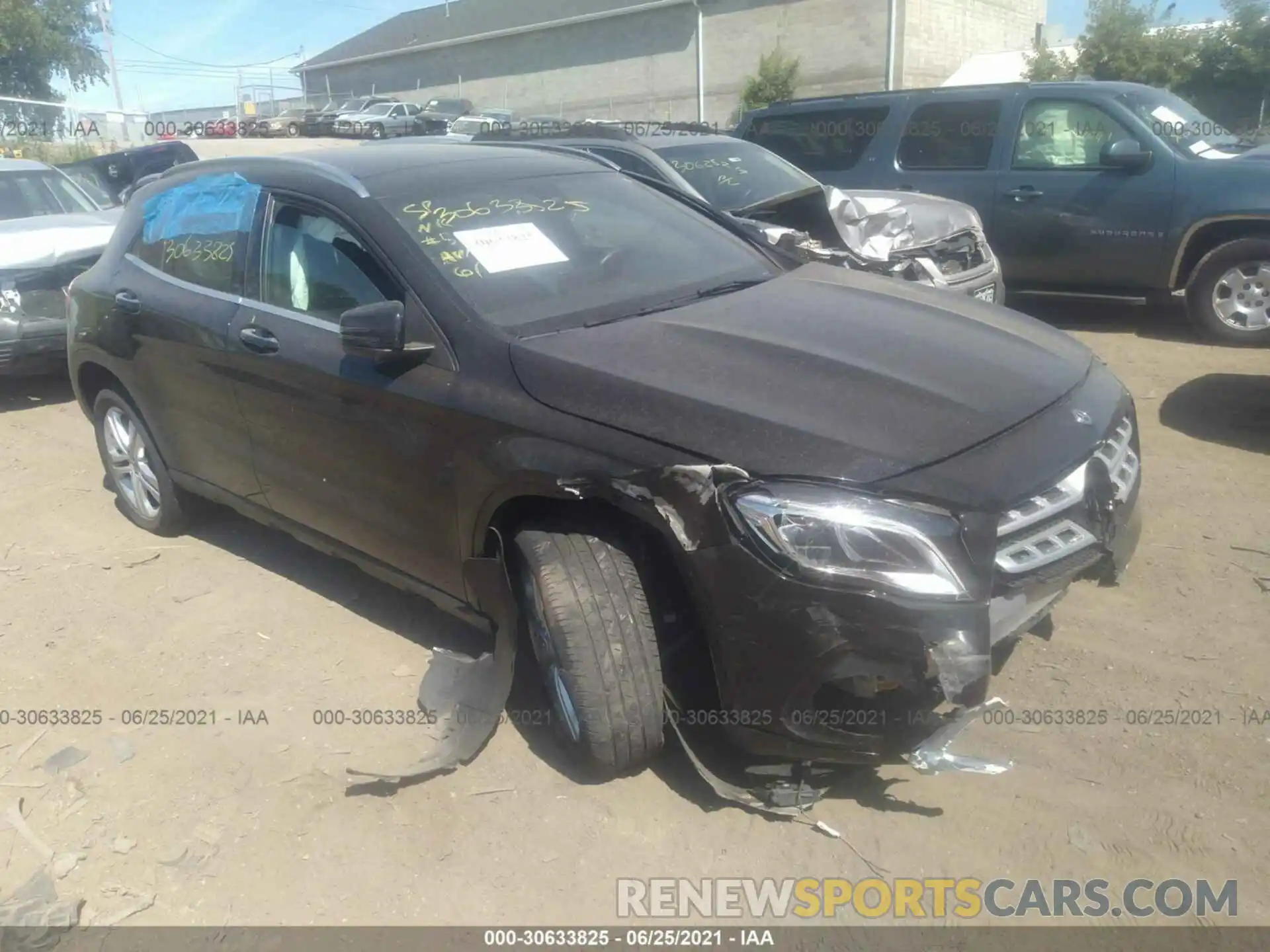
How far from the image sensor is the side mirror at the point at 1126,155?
7.62 metres

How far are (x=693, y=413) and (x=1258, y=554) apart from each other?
272 centimetres

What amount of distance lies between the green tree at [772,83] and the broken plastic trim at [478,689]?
33497 mm

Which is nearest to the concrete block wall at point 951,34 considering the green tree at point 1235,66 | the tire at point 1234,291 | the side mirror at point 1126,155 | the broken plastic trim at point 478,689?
the green tree at point 1235,66

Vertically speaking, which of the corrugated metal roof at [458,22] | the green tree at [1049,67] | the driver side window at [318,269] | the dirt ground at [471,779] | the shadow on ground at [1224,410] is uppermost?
the corrugated metal roof at [458,22]

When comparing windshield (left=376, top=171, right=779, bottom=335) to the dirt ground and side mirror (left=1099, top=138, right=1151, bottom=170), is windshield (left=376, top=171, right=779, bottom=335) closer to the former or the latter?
the dirt ground

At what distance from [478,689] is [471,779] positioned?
271 mm

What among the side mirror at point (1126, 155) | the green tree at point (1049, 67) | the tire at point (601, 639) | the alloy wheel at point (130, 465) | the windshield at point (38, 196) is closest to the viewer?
the tire at point (601, 639)

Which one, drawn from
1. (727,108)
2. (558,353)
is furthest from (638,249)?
(727,108)

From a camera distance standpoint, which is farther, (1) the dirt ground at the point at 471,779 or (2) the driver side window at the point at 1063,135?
(2) the driver side window at the point at 1063,135

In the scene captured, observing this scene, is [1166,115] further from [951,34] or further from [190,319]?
[951,34]

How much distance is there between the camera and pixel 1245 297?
7320 mm

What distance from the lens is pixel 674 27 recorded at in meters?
40.8

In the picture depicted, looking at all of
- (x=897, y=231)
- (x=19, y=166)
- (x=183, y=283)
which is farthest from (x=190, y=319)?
(x=19, y=166)

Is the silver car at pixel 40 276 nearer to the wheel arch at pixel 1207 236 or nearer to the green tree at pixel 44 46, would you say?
the wheel arch at pixel 1207 236
